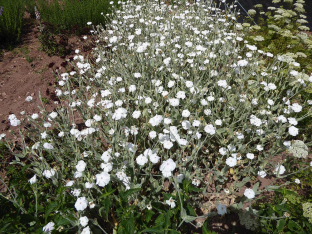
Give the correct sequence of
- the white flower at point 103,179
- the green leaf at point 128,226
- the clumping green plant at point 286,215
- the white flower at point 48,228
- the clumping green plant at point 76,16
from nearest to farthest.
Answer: the green leaf at point 128,226
the white flower at point 48,228
the clumping green plant at point 286,215
the white flower at point 103,179
the clumping green plant at point 76,16

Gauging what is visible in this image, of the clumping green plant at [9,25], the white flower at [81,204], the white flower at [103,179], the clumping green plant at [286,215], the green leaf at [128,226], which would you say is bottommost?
the clumping green plant at [286,215]

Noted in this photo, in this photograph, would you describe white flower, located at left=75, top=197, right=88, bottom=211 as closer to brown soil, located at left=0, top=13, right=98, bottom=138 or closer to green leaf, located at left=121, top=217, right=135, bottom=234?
green leaf, located at left=121, top=217, right=135, bottom=234

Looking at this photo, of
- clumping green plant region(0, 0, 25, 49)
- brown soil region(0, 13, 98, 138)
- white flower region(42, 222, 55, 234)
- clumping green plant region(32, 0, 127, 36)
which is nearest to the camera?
white flower region(42, 222, 55, 234)

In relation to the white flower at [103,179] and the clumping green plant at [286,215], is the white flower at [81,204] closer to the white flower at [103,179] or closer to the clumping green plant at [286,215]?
the white flower at [103,179]

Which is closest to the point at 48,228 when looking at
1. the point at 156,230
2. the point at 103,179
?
the point at 103,179

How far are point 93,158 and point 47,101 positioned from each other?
2.16 m

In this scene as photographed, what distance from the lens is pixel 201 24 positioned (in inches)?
Result: 190

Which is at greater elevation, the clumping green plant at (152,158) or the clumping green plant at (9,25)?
the clumping green plant at (9,25)

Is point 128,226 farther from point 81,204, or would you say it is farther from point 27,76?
point 27,76

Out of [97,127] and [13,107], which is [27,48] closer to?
[13,107]

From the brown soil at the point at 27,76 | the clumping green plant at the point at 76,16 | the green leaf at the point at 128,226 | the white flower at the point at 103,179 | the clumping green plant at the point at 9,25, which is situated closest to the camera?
the green leaf at the point at 128,226

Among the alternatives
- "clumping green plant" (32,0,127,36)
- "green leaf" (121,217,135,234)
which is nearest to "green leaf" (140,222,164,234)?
"green leaf" (121,217,135,234)

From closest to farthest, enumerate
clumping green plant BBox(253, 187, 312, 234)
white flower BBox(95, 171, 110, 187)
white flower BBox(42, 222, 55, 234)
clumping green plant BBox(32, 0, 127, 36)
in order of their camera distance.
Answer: white flower BBox(42, 222, 55, 234) < clumping green plant BBox(253, 187, 312, 234) < white flower BBox(95, 171, 110, 187) < clumping green plant BBox(32, 0, 127, 36)

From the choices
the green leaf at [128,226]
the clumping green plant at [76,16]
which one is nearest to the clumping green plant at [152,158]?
the green leaf at [128,226]
